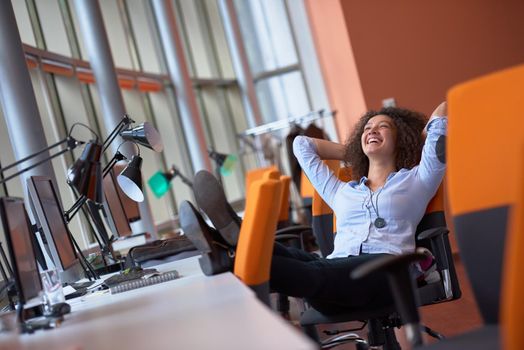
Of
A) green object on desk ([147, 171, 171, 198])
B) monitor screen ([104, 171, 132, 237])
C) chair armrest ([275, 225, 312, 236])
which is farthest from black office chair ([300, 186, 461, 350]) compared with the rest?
green object on desk ([147, 171, 171, 198])

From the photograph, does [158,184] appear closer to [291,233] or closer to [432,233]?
[291,233]

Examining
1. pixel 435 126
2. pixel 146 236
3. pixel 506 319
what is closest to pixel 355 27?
pixel 146 236

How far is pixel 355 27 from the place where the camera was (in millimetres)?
7047

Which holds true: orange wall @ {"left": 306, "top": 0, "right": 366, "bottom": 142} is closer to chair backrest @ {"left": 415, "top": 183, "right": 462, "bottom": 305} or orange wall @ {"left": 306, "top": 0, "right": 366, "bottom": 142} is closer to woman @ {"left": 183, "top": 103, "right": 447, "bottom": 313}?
woman @ {"left": 183, "top": 103, "right": 447, "bottom": 313}

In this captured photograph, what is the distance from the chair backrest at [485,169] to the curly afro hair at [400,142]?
1635 millimetres

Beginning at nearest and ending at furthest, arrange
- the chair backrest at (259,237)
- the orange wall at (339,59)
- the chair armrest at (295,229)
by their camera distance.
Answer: the chair backrest at (259,237), the chair armrest at (295,229), the orange wall at (339,59)

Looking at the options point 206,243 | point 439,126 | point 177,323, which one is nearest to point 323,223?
point 439,126

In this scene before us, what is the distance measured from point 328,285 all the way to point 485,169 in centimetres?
113

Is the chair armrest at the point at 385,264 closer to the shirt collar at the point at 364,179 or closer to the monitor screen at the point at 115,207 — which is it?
the shirt collar at the point at 364,179

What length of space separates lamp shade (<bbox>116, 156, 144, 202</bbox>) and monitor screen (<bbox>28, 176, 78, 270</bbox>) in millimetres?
371

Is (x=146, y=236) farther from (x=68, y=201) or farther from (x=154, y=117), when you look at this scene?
(x=154, y=117)

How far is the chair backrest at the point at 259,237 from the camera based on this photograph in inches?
103

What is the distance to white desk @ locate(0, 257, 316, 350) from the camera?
1582 mm

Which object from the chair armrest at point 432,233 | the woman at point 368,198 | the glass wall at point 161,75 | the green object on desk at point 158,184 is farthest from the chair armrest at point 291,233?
the glass wall at point 161,75
